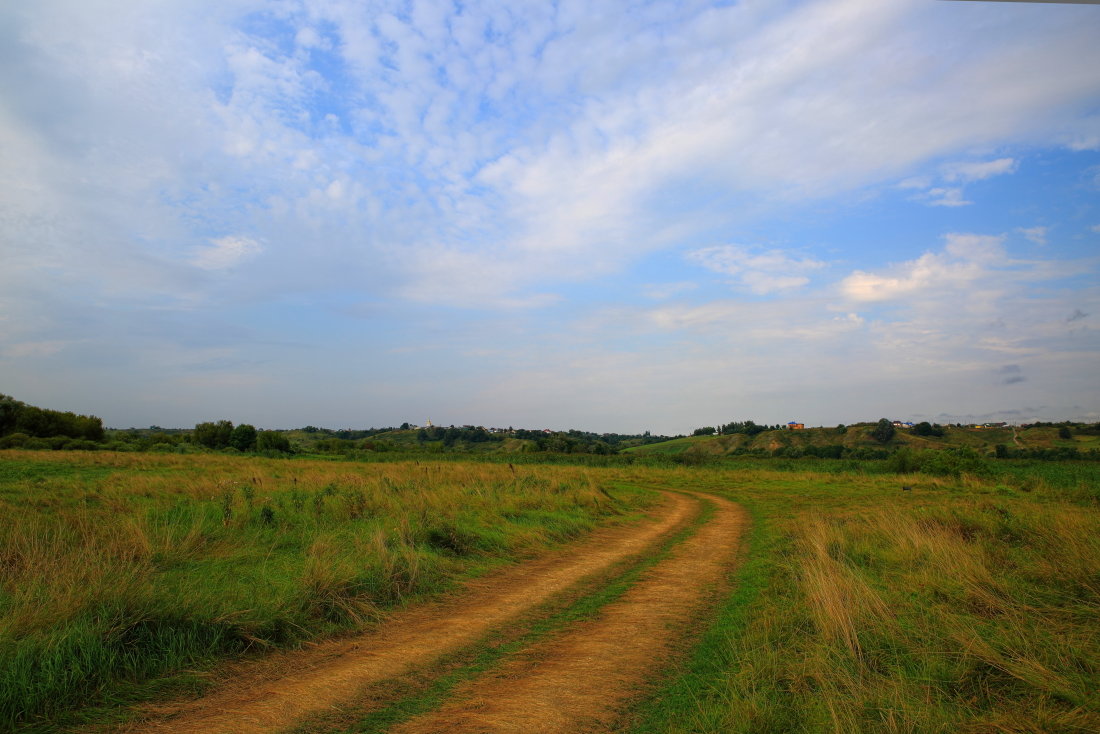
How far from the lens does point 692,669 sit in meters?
5.66

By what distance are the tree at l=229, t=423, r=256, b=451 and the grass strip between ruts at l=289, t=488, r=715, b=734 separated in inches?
2999

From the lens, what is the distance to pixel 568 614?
7.57m

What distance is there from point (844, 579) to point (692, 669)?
2967 millimetres

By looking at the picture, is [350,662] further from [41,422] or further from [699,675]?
[41,422]

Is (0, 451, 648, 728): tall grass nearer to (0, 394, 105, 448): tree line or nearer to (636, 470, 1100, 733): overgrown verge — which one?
(636, 470, 1100, 733): overgrown verge

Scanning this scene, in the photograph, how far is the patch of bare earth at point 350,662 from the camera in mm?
4551

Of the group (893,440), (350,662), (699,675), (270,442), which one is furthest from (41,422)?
(893,440)

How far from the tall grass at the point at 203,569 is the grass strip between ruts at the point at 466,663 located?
73.8 inches

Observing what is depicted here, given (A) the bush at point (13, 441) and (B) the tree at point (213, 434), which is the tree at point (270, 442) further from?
(A) the bush at point (13, 441)

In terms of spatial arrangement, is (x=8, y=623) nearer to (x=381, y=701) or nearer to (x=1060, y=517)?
(x=381, y=701)

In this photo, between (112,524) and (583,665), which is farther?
(112,524)

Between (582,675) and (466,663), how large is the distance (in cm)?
126

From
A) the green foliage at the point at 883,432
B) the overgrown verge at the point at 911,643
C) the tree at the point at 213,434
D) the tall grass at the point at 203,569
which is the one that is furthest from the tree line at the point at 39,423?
the green foliage at the point at 883,432

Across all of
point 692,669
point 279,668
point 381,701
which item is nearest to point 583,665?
point 692,669
